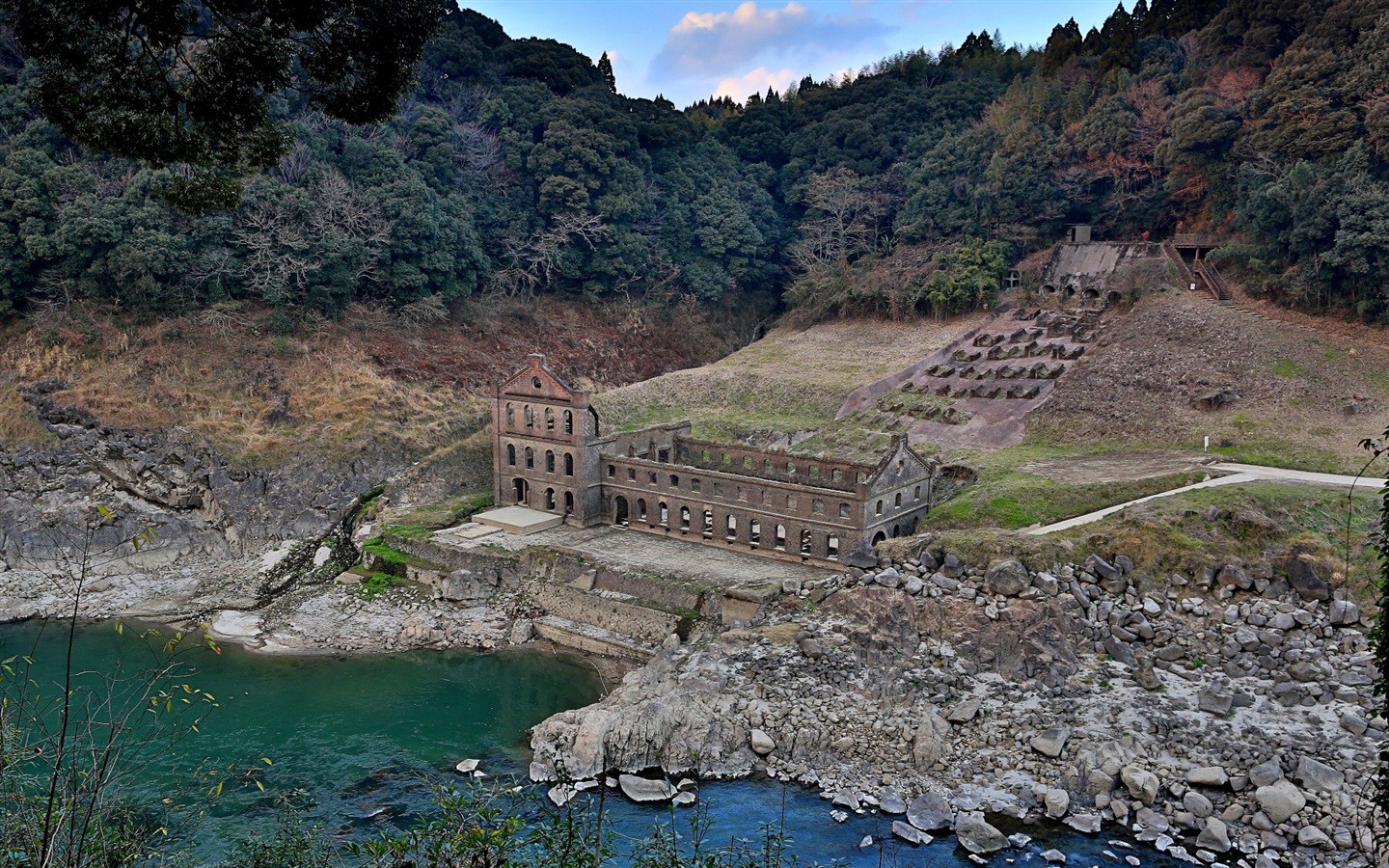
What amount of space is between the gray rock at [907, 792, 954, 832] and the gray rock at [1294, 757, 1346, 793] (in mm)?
8010

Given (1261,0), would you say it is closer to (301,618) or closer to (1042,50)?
(1042,50)

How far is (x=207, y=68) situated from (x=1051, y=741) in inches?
918

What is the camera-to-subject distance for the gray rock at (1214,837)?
76.6 ft

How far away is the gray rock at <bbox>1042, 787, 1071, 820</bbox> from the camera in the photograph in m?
24.8

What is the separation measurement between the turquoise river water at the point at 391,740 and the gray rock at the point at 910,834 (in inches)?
8.1

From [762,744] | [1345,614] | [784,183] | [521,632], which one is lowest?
[521,632]

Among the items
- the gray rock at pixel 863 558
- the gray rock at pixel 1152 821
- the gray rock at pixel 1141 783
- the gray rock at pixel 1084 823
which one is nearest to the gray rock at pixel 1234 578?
the gray rock at pixel 1141 783

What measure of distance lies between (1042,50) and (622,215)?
36.1 meters

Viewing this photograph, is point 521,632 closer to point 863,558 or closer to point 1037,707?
point 863,558

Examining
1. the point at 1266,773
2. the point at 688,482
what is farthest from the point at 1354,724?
the point at 688,482

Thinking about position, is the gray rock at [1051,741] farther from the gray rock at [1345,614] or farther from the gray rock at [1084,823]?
the gray rock at [1345,614]

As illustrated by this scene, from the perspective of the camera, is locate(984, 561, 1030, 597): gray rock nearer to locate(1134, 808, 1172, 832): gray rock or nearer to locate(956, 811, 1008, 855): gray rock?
locate(1134, 808, 1172, 832): gray rock

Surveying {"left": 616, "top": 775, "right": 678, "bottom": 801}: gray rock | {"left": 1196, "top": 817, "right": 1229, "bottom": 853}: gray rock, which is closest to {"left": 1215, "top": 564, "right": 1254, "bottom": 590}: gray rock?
{"left": 1196, "top": 817, "right": 1229, "bottom": 853}: gray rock

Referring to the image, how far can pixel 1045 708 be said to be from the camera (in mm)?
27891
